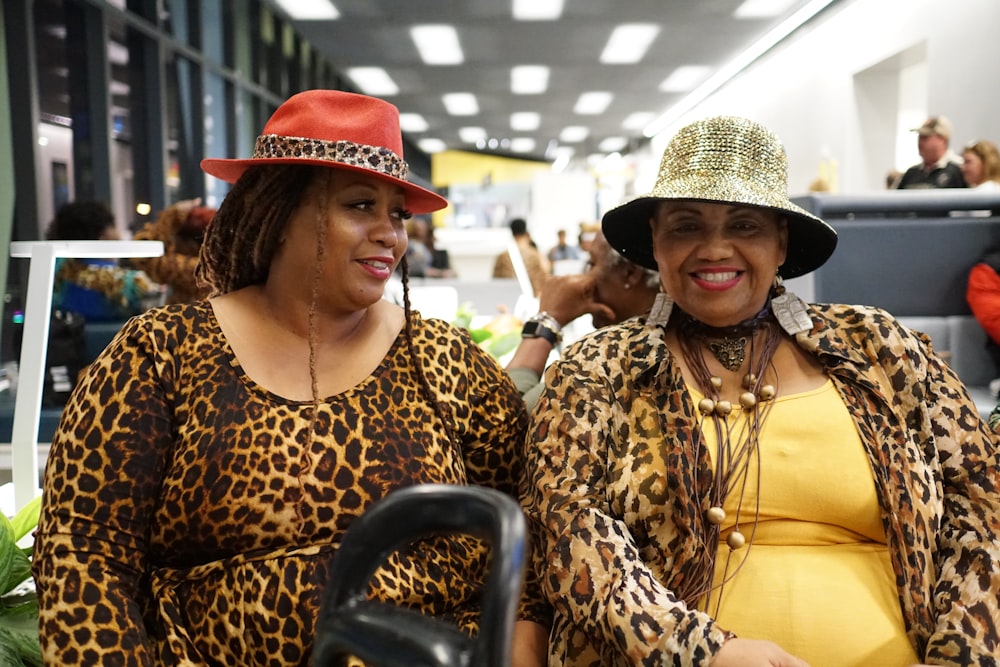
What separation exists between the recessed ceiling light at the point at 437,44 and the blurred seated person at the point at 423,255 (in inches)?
113

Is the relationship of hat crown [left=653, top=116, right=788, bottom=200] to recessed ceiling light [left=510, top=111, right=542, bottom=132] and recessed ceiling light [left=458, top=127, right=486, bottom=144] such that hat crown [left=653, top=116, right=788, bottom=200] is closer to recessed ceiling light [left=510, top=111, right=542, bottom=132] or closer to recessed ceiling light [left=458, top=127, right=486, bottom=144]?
recessed ceiling light [left=510, top=111, right=542, bottom=132]

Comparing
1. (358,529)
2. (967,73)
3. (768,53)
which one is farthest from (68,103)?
(768,53)

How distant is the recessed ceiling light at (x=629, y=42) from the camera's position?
40.1 feet

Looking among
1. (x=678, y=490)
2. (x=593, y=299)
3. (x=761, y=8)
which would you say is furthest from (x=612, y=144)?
(x=678, y=490)

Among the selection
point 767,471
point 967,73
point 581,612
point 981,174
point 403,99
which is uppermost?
point 403,99

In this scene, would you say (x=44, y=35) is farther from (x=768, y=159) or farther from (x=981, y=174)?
(x=981, y=174)

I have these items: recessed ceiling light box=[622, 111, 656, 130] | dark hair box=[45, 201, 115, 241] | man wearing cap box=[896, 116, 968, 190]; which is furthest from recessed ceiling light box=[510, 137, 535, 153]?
dark hair box=[45, 201, 115, 241]

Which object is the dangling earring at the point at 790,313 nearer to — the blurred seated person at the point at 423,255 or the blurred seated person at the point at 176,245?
the blurred seated person at the point at 176,245

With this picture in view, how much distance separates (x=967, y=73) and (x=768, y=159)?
332 inches

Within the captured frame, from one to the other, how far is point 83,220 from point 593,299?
406 cm

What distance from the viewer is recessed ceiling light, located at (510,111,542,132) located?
20406 millimetres

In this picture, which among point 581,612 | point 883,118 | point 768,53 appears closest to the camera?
point 581,612

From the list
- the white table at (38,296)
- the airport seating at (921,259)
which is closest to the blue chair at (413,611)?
the white table at (38,296)

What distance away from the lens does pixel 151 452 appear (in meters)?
1.45
